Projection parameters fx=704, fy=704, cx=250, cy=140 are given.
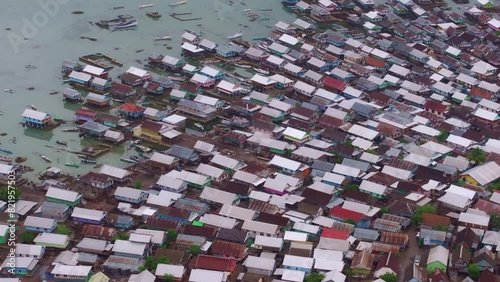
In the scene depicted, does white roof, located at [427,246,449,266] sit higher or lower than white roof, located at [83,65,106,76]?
higher

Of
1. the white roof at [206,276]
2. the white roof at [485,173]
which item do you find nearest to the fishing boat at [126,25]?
the white roof at [485,173]

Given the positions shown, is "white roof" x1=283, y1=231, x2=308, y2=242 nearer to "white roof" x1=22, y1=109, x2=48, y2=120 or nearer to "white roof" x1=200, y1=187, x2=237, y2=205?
"white roof" x1=200, y1=187, x2=237, y2=205

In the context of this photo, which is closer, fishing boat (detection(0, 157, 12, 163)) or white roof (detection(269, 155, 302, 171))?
white roof (detection(269, 155, 302, 171))

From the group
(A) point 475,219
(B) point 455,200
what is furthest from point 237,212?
(A) point 475,219

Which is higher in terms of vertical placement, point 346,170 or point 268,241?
point 268,241

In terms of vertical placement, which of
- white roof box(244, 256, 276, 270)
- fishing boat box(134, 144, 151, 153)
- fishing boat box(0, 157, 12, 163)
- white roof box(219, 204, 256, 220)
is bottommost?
fishing boat box(134, 144, 151, 153)

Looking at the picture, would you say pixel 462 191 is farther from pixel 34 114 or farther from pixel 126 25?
pixel 126 25

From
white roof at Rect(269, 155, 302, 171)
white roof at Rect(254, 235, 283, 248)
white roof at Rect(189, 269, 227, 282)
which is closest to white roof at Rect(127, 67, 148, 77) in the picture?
white roof at Rect(269, 155, 302, 171)

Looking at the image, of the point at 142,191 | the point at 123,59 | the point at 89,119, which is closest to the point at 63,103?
the point at 89,119
